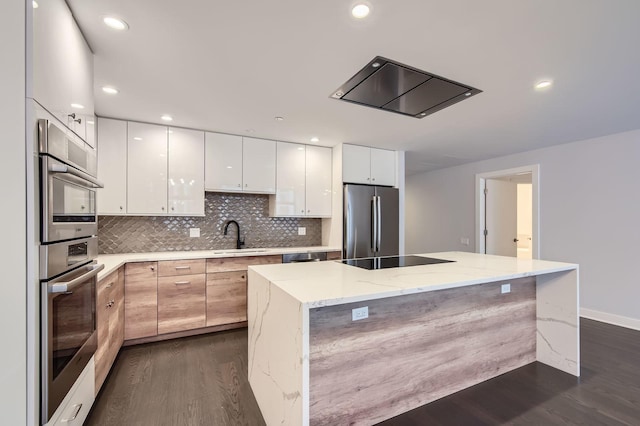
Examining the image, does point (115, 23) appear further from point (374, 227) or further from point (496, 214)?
point (496, 214)

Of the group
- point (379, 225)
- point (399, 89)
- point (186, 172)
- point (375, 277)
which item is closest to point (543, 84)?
point (399, 89)

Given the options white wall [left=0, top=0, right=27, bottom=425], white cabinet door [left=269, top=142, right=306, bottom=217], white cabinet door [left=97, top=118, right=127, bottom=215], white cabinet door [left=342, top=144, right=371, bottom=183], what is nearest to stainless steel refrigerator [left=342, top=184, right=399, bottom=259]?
white cabinet door [left=342, top=144, right=371, bottom=183]

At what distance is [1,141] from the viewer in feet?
3.13

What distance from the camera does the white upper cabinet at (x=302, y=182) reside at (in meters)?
3.68

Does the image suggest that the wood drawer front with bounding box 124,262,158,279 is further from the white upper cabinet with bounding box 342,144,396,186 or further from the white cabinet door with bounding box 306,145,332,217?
the white upper cabinet with bounding box 342,144,396,186

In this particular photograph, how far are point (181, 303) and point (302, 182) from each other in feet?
6.63

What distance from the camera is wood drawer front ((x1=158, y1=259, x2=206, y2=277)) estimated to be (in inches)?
111

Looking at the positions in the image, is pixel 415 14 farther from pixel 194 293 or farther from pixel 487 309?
pixel 194 293

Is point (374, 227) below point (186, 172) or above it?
below

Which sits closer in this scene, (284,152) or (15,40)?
(15,40)

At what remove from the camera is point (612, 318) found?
3326 millimetres

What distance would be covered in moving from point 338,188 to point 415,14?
8.28 ft

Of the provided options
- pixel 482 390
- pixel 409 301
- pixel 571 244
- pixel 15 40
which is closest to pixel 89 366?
pixel 15 40

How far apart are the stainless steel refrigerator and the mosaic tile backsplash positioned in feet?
2.08
